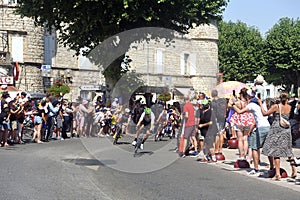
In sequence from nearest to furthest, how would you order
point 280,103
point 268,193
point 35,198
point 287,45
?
point 35,198
point 268,193
point 280,103
point 287,45

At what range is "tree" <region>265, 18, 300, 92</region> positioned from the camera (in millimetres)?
55469

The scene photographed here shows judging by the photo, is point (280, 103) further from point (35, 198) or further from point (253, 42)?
point (253, 42)

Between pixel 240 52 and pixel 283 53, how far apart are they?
25.6 ft

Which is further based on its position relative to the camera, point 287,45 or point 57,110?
point 287,45

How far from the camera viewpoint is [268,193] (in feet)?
30.1

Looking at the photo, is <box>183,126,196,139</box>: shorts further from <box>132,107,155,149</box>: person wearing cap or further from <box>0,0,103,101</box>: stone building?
<box>0,0,103,101</box>: stone building

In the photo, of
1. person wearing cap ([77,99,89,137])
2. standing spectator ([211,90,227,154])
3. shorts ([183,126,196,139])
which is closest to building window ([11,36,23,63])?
person wearing cap ([77,99,89,137])

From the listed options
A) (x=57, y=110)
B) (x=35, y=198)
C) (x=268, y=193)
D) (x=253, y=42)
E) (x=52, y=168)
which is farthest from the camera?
(x=253, y=42)

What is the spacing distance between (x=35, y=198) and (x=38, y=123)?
446 inches

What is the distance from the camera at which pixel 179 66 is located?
13.8 meters

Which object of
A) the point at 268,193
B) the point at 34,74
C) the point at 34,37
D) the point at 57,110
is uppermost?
the point at 34,37

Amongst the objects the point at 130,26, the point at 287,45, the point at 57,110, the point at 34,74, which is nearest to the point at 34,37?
the point at 34,74

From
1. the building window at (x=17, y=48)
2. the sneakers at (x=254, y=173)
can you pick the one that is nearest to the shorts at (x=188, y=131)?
the sneakers at (x=254, y=173)

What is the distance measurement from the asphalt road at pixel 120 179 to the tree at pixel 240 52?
46877mm
